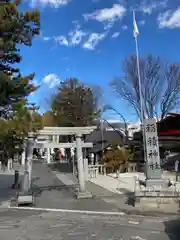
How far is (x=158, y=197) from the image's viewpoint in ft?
33.9

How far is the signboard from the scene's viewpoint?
11.3m

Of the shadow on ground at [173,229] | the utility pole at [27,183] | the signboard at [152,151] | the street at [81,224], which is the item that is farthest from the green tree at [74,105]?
the shadow on ground at [173,229]

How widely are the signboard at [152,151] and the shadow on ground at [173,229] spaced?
8.67ft

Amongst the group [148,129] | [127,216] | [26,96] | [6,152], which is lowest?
[127,216]

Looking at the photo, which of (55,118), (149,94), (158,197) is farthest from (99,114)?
(158,197)

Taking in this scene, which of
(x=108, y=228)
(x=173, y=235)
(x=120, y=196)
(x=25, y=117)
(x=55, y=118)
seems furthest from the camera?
(x=55, y=118)

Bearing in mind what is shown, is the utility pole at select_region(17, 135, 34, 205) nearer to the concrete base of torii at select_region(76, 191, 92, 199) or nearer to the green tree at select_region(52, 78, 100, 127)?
the concrete base of torii at select_region(76, 191, 92, 199)

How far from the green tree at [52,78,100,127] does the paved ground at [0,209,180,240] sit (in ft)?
84.2

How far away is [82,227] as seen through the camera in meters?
8.01

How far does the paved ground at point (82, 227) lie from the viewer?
7.10 metres

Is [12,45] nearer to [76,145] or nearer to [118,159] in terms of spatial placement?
[76,145]

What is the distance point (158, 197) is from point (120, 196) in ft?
10.4

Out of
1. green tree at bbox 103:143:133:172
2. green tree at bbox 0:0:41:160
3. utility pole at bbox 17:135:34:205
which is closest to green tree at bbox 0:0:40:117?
green tree at bbox 0:0:41:160

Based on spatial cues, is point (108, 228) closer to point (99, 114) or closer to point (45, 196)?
point (45, 196)
